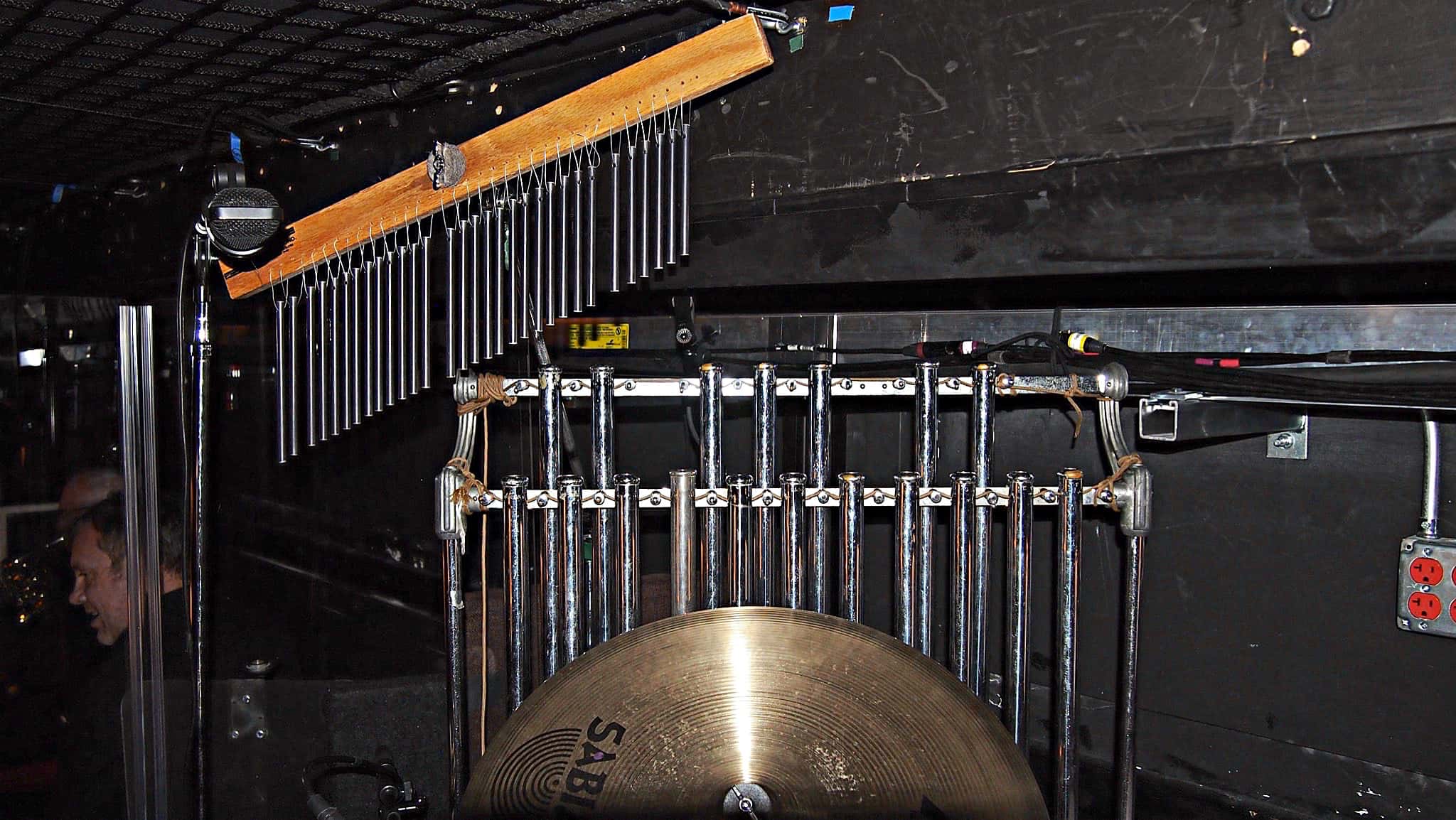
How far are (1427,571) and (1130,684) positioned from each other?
2.08 feet

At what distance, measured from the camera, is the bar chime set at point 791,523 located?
146cm

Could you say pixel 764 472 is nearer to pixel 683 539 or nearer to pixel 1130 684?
pixel 683 539

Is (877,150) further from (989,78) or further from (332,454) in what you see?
(332,454)

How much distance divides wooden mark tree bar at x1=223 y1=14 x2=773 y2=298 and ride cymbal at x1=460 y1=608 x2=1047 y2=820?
2.54 feet

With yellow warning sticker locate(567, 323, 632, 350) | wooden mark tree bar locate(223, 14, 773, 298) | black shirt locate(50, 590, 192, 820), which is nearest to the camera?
wooden mark tree bar locate(223, 14, 773, 298)

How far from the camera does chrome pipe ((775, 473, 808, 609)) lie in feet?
4.79

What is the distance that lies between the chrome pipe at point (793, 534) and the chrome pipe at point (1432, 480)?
1.11 m

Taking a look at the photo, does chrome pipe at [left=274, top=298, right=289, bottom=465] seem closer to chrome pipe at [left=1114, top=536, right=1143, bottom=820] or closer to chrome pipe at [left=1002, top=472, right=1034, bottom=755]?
chrome pipe at [left=1002, top=472, right=1034, bottom=755]

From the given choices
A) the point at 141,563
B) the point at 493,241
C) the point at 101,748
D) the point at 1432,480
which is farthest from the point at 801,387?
the point at 101,748

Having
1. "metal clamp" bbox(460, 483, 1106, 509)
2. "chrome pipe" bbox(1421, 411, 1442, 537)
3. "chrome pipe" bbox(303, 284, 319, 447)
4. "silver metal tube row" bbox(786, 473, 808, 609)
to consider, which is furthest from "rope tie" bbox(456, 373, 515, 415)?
"chrome pipe" bbox(1421, 411, 1442, 537)

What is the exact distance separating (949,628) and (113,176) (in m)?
2.07

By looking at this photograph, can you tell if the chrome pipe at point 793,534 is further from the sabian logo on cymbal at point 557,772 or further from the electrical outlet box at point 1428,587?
the electrical outlet box at point 1428,587

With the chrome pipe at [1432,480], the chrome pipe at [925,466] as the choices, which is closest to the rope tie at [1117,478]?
the chrome pipe at [925,466]

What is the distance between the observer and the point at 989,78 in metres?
1.30
